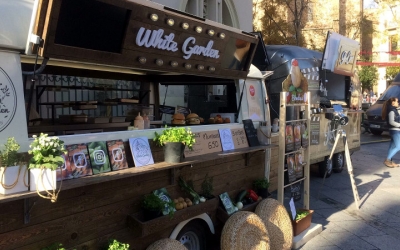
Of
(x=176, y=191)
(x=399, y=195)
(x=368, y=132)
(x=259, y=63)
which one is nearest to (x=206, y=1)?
(x=259, y=63)

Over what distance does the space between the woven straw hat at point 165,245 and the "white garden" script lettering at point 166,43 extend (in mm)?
1843

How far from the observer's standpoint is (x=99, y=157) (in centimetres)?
340

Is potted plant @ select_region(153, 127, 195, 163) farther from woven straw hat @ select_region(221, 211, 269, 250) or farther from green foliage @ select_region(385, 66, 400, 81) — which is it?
green foliage @ select_region(385, 66, 400, 81)

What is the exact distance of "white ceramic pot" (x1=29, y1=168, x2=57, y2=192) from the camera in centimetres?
271

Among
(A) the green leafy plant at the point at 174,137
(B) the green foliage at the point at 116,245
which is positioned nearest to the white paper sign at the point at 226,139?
(A) the green leafy plant at the point at 174,137

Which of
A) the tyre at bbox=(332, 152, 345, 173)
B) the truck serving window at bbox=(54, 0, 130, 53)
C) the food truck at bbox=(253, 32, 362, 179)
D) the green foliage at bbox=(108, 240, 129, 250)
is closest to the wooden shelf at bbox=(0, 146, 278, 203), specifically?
the green foliage at bbox=(108, 240, 129, 250)

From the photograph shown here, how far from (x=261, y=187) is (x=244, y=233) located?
3.66 feet

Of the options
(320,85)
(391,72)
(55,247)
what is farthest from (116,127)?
(391,72)

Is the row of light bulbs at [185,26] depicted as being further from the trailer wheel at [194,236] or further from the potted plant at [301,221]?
the potted plant at [301,221]

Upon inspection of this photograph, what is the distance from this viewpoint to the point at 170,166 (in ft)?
12.4

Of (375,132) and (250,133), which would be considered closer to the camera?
(250,133)

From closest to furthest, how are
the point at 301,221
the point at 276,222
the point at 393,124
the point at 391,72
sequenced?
the point at 276,222 → the point at 301,221 → the point at 393,124 → the point at 391,72

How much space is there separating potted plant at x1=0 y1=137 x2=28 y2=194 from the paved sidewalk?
405cm

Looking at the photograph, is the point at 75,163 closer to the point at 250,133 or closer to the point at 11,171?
the point at 11,171
